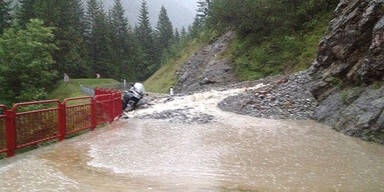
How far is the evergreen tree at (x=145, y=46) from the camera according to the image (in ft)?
258

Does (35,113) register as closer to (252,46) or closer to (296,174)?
(296,174)

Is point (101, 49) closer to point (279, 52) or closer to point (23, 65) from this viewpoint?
point (23, 65)

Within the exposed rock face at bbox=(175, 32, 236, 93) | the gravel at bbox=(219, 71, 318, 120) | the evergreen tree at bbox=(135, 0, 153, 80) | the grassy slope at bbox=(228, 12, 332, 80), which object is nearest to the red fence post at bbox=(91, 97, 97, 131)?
the gravel at bbox=(219, 71, 318, 120)

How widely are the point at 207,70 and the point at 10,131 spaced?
82.9 ft

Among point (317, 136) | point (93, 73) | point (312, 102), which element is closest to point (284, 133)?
point (317, 136)

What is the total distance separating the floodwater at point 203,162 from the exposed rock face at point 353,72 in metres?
0.66

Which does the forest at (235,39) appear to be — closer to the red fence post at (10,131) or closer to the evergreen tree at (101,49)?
the red fence post at (10,131)

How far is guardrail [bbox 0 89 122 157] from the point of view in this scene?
725cm

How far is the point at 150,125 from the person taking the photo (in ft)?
41.4

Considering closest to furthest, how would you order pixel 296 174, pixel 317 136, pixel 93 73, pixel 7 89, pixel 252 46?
1. pixel 296 174
2. pixel 317 136
3. pixel 7 89
4. pixel 252 46
5. pixel 93 73

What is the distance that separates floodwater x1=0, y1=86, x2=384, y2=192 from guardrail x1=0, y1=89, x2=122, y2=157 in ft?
1.16

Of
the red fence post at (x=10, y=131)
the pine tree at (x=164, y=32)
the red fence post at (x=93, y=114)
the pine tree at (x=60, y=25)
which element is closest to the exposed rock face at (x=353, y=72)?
the red fence post at (x=93, y=114)

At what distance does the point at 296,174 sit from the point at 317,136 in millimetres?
4088

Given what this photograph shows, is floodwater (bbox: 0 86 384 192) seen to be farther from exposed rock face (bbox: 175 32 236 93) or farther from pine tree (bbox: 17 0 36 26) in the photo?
pine tree (bbox: 17 0 36 26)
